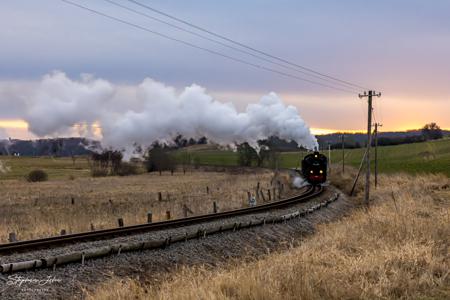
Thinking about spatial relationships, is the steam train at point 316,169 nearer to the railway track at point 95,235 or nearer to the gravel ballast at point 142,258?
the railway track at point 95,235

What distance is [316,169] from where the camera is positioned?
1841 inches

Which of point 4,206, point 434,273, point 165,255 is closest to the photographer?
point 434,273

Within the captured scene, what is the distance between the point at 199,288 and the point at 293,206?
21.4m

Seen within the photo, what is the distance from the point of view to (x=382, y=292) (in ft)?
29.3

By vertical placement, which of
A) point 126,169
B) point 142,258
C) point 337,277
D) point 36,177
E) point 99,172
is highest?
point 337,277

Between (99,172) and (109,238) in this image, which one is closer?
(109,238)

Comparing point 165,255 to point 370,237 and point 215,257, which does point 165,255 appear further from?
point 370,237

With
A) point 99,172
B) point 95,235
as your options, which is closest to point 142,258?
point 95,235

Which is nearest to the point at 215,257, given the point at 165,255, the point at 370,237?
the point at 165,255

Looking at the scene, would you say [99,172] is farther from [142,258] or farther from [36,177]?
Result: [142,258]

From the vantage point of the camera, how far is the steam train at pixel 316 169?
46.5 m

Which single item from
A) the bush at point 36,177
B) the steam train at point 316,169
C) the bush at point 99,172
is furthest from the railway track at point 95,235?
the bush at point 99,172

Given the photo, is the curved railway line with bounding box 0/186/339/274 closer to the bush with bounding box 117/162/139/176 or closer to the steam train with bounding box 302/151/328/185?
the steam train with bounding box 302/151/328/185

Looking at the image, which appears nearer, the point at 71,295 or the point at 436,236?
the point at 71,295
